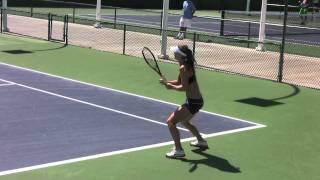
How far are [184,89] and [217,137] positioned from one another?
2.03m

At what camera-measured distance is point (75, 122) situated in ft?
35.0

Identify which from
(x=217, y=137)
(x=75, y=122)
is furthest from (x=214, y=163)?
(x=75, y=122)

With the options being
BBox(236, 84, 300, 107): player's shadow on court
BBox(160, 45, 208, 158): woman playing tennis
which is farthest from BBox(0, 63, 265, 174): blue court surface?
BBox(236, 84, 300, 107): player's shadow on court

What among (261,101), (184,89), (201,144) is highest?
(184,89)

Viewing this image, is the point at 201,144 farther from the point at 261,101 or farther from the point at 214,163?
the point at 261,101

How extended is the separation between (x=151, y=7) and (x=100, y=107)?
4170 centimetres

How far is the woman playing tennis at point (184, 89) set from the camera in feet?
26.8

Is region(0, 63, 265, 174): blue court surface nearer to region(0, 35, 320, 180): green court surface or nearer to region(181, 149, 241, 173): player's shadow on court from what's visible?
region(0, 35, 320, 180): green court surface

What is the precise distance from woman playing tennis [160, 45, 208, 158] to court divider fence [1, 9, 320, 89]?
797 centimetres

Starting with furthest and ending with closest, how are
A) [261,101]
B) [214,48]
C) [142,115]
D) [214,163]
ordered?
[214,48] → [261,101] → [142,115] → [214,163]

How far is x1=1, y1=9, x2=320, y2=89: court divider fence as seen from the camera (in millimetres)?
17734

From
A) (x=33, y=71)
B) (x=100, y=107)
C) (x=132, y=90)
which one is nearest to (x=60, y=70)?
(x=33, y=71)

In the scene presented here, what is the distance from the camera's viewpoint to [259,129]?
35.4 ft

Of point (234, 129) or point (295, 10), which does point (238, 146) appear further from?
point (295, 10)
